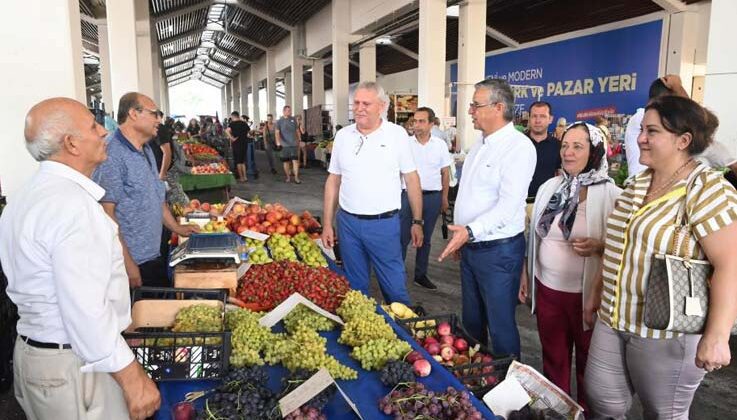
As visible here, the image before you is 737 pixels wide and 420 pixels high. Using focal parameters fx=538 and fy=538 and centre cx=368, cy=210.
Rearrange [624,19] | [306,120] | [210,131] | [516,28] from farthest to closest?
[306,120] → [210,131] → [516,28] → [624,19]

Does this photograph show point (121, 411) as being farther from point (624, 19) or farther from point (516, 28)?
point (516, 28)

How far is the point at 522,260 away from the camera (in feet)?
8.99

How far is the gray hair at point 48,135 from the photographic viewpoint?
1487 millimetres

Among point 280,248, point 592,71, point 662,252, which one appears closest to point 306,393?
point 662,252

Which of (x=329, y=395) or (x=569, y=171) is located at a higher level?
(x=569, y=171)

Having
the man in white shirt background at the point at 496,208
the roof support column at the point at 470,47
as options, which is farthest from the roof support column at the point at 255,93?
the man in white shirt background at the point at 496,208

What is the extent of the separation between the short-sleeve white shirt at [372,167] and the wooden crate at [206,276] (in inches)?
33.6

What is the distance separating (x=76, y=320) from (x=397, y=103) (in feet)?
41.7

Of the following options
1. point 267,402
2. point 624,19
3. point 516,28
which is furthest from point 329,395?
point 516,28

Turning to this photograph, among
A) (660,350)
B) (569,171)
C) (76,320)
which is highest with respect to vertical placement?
(569,171)

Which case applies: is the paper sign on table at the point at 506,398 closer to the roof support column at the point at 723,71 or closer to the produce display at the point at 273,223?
the produce display at the point at 273,223

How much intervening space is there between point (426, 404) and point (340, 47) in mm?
14809

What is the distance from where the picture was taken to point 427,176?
495 centimetres

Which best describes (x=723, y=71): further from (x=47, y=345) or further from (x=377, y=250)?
(x=47, y=345)
